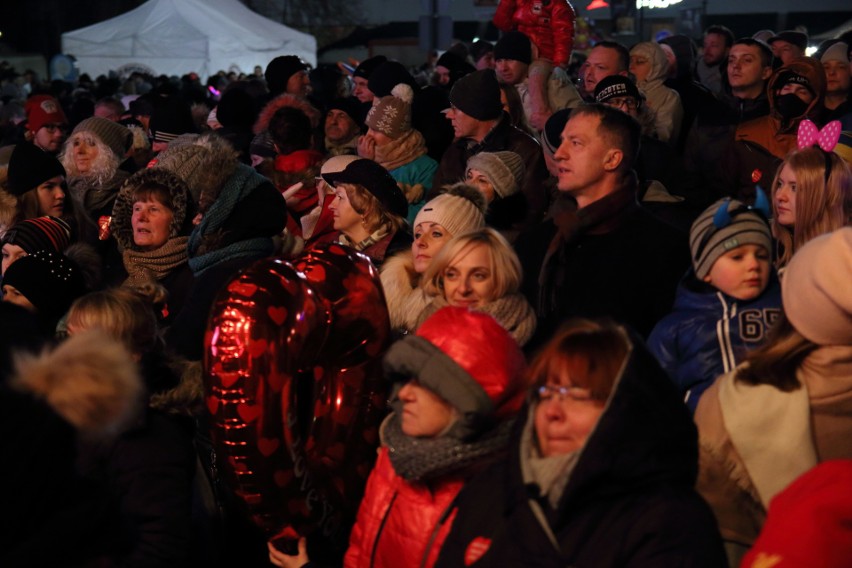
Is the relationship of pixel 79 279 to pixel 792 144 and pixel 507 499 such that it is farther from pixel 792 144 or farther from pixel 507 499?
pixel 792 144

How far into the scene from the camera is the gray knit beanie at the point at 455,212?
515 cm

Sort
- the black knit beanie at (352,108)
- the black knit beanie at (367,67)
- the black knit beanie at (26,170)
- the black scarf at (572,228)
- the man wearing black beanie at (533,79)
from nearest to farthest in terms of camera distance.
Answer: the black scarf at (572,228)
the black knit beanie at (26,170)
the man wearing black beanie at (533,79)
the black knit beanie at (352,108)
the black knit beanie at (367,67)

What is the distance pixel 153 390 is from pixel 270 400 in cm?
81

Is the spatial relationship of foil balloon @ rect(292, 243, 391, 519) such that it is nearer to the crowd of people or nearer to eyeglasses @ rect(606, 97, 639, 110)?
the crowd of people

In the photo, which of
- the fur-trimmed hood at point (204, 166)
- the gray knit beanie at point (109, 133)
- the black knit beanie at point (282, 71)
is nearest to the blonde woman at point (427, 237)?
the fur-trimmed hood at point (204, 166)

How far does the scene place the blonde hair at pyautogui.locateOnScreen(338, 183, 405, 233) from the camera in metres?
5.71

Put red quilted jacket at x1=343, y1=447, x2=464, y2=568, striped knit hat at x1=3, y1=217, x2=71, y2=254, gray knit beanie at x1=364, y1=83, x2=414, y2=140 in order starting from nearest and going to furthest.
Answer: red quilted jacket at x1=343, y1=447, x2=464, y2=568
striped knit hat at x1=3, y1=217, x2=71, y2=254
gray knit beanie at x1=364, y1=83, x2=414, y2=140

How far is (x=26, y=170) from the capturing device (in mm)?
6820

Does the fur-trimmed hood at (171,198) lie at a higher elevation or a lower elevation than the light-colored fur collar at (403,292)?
higher

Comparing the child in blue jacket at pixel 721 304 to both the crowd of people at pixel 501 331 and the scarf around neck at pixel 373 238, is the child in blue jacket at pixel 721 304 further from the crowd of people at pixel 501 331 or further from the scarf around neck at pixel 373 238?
the scarf around neck at pixel 373 238

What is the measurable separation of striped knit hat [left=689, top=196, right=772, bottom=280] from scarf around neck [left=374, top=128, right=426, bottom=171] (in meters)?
3.66

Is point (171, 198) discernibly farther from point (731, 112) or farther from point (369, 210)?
point (731, 112)

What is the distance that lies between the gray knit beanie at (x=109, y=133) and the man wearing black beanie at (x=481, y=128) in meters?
2.41

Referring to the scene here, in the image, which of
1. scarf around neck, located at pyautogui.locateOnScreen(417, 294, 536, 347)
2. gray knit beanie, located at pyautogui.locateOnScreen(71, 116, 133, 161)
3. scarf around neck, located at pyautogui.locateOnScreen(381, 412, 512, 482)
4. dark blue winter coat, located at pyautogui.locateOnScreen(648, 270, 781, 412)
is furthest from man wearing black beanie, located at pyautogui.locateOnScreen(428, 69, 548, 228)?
scarf around neck, located at pyautogui.locateOnScreen(381, 412, 512, 482)
